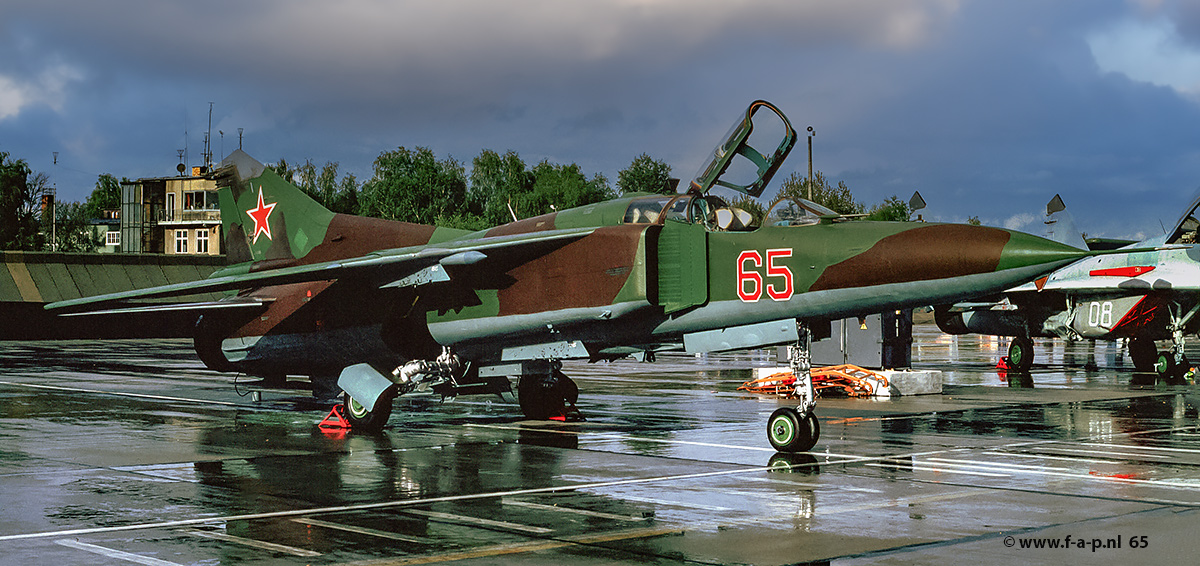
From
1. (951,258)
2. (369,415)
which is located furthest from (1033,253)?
(369,415)

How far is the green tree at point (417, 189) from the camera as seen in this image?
9738 cm

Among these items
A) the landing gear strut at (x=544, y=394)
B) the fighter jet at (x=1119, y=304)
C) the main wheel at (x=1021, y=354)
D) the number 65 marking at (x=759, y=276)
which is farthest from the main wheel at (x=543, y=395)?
the main wheel at (x=1021, y=354)

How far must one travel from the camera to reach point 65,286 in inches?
1722

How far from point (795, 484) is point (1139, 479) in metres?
3.24

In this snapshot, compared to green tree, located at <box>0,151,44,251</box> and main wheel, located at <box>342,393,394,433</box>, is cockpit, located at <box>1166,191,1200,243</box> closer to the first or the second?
main wheel, located at <box>342,393,394,433</box>

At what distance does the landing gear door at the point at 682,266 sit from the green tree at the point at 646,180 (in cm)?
108

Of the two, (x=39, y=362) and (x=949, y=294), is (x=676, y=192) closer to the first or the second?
(x=949, y=294)

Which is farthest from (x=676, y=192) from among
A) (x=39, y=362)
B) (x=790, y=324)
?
(x=39, y=362)

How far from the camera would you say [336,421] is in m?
15.7

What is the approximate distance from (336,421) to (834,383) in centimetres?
938

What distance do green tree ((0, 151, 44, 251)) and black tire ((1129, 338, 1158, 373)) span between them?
93.4 meters

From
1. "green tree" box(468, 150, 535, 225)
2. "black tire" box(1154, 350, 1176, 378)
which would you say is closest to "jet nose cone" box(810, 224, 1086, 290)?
"black tire" box(1154, 350, 1176, 378)

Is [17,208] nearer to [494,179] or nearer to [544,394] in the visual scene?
[494,179]

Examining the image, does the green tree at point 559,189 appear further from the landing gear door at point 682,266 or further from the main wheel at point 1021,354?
the landing gear door at point 682,266
